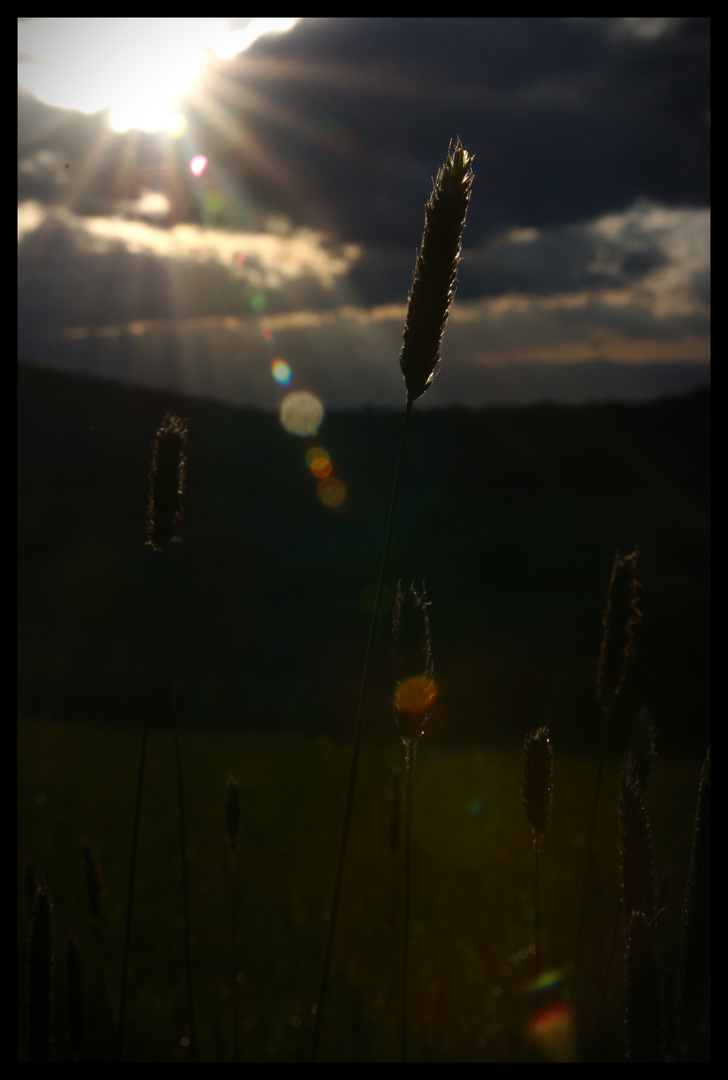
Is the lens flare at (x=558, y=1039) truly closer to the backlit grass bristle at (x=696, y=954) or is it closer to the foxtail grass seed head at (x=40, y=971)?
the backlit grass bristle at (x=696, y=954)

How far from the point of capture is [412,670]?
4.55 feet

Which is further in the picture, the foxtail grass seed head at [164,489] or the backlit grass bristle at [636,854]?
the foxtail grass seed head at [164,489]

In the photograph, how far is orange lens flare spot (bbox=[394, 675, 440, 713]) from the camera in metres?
1.37

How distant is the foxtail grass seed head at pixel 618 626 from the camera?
187 centimetres

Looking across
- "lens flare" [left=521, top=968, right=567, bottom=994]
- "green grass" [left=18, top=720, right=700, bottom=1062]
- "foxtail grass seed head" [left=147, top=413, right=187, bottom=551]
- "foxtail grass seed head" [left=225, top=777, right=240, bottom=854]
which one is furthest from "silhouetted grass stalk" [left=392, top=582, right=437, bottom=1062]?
"lens flare" [left=521, top=968, right=567, bottom=994]

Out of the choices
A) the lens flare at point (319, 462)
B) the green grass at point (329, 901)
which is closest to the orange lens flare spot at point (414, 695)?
the green grass at point (329, 901)

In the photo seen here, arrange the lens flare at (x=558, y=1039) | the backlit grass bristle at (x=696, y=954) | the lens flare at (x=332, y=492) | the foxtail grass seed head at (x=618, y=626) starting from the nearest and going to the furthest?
the backlit grass bristle at (x=696, y=954) < the foxtail grass seed head at (x=618, y=626) < the lens flare at (x=558, y=1039) < the lens flare at (x=332, y=492)

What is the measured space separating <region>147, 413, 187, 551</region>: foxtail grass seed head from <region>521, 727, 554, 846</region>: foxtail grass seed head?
1023 mm

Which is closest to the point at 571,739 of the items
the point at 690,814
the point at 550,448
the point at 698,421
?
the point at 690,814

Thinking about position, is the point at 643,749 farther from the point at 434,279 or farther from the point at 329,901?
the point at 329,901

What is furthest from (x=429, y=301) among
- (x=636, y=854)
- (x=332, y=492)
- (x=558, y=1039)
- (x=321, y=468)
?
(x=321, y=468)

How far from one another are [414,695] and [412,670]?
5 cm

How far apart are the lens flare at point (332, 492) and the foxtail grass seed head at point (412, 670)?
1916 cm

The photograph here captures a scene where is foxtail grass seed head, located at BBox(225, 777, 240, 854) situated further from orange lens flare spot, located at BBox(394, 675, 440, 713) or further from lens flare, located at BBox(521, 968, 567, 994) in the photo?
lens flare, located at BBox(521, 968, 567, 994)
